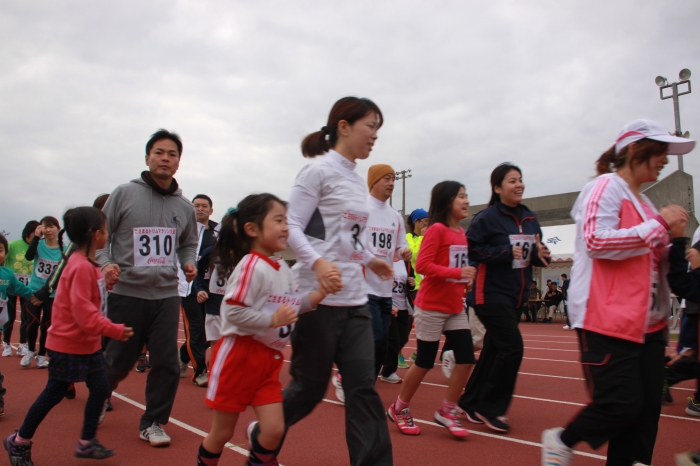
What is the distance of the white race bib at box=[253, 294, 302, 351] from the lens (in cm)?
281

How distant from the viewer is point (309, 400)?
302cm

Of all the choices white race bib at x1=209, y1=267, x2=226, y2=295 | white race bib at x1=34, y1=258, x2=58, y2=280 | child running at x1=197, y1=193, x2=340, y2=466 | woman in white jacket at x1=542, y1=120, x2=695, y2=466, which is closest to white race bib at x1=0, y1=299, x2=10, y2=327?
white race bib at x1=209, y1=267, x2=226, y2=295

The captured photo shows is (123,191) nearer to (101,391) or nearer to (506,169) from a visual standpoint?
(101,391)

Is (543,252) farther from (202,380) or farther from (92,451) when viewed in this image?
(202,380)

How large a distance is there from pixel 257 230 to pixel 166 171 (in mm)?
1658

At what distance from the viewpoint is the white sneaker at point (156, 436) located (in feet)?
13.3


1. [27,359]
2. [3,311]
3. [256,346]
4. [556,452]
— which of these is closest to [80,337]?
[256,346]

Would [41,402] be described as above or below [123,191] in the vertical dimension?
below

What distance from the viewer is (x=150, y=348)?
4168 millimetres

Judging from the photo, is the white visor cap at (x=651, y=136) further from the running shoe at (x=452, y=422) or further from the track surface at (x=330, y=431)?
the running shoe at (x=452, y=422)

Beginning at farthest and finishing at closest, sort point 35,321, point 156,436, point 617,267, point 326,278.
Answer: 1. point 35,321
2. point 156,436
3. point 617,267
4. point 326,278

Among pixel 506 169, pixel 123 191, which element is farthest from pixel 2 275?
pixel 506 169

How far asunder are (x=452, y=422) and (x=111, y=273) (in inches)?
109

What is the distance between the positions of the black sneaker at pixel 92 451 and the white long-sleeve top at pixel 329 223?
73.6 inches
